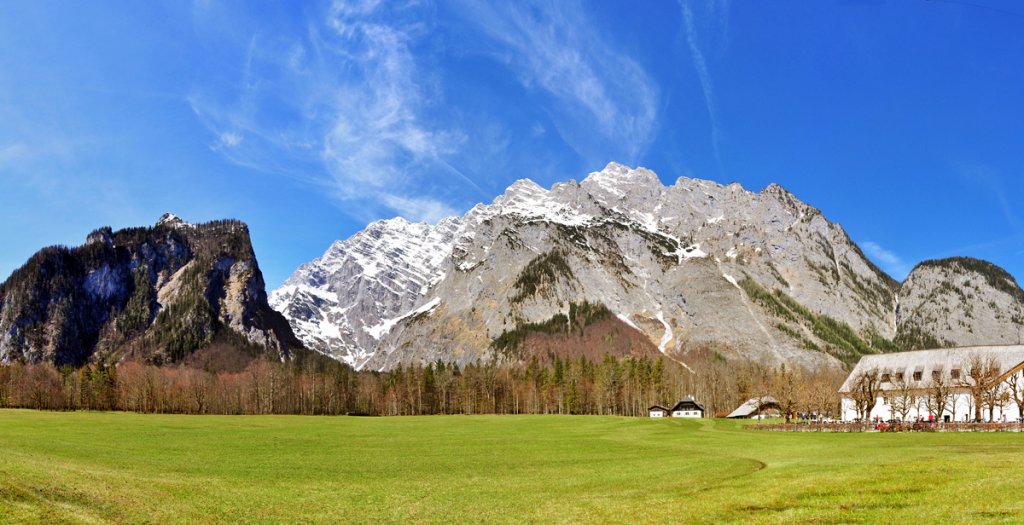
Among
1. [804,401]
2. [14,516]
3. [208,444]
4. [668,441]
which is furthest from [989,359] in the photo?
[14,516]

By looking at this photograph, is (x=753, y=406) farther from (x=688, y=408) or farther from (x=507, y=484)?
(x=507, y=484)

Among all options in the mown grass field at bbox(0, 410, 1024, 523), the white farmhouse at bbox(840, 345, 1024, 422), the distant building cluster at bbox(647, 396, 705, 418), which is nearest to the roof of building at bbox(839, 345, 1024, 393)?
the white farmhouse at bbox(840, 345, 1024, 422)

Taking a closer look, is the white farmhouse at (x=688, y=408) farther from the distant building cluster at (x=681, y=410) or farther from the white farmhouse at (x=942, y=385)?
the white farmhouse at (x=942, y=385)

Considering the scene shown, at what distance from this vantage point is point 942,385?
104 metres

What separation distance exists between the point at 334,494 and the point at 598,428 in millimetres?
78082

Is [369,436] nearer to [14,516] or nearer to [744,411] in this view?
[14,516]

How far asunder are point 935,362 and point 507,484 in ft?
356

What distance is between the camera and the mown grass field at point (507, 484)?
27.2 meters

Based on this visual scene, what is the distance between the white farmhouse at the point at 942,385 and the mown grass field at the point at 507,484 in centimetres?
3729

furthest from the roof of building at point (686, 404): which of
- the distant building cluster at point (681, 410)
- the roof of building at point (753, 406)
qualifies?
the roof of building at point (753, 406)

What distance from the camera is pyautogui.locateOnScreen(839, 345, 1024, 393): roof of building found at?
107062 millimetres

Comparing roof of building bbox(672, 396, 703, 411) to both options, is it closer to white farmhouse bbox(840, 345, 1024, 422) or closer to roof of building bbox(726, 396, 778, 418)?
roof of building bbox(726, 396, 778, 418)

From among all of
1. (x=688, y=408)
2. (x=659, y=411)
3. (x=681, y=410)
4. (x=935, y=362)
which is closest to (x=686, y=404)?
(x=688, y=408)

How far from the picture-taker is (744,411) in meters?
173
